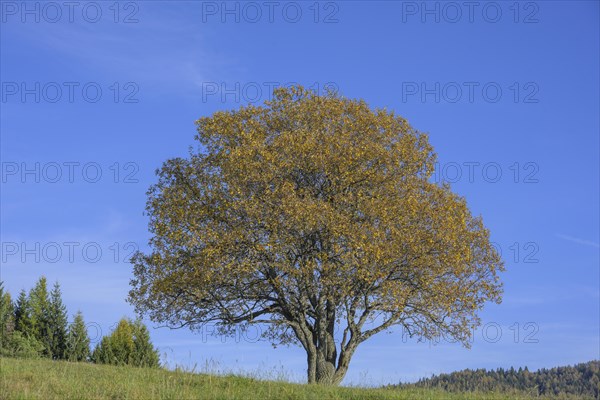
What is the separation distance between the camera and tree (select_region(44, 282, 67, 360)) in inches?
2589

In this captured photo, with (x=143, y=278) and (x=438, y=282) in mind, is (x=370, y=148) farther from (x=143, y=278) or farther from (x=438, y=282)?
(x=143, y=278)

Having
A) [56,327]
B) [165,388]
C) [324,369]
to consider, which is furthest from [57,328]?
[165,388]

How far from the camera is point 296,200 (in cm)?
2839

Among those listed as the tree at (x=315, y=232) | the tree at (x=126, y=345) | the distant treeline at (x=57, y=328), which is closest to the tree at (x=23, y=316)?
the distant treeline at (x=57, y=328)

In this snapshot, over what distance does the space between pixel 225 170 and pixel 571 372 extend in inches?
1638

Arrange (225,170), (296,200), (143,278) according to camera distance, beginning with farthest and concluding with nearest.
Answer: (143,278), (225,170), (296,200)

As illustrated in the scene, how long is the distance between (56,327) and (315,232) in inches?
1881

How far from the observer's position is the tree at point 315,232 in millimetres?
28922

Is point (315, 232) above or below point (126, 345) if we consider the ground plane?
above

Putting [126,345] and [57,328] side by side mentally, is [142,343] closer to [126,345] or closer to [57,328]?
[126,345]

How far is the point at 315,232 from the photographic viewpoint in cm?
2941

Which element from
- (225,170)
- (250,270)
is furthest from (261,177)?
(250,270)

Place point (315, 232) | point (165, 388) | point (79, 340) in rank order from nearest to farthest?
point (165, 388), point (315, 232), point (79, 340)

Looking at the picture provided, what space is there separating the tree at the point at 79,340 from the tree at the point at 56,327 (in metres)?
1.14
